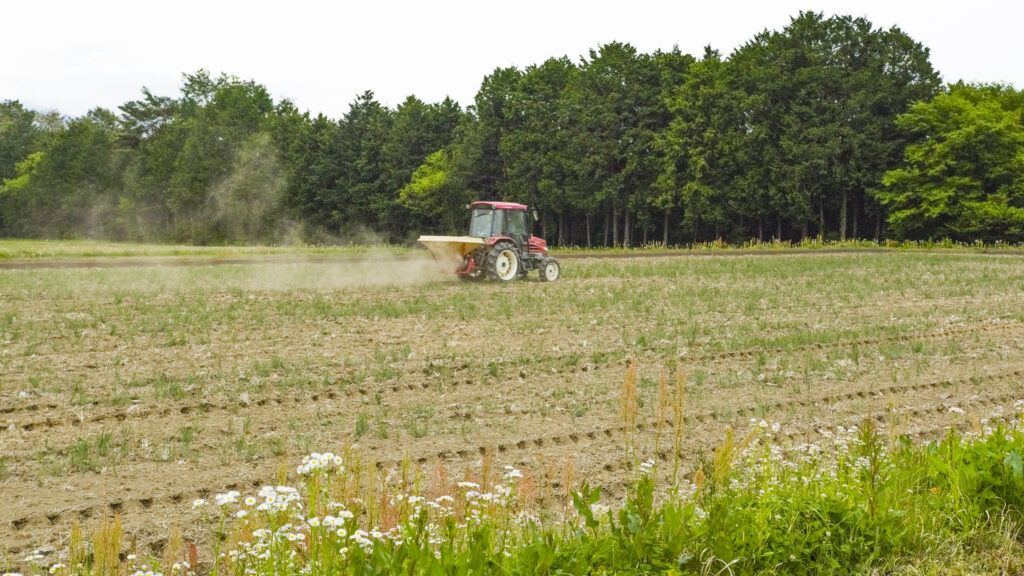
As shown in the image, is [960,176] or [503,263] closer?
[503,263]

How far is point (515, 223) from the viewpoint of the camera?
22250 mm

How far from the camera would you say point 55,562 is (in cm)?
493

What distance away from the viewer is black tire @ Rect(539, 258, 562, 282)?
23.3m

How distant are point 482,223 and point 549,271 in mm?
2730

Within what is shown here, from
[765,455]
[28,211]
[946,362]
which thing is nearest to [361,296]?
[946,362]

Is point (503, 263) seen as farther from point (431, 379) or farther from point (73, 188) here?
point (73, 188)

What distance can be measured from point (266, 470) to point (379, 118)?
241 feet

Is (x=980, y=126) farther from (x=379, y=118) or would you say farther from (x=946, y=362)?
(x=379, y=118)

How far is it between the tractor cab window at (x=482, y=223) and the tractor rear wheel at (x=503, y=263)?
24.9 inches

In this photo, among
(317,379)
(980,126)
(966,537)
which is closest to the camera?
(966,537)

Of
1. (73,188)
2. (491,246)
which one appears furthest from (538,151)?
(73,188)

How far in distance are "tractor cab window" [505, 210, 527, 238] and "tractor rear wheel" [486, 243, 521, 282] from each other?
420mm

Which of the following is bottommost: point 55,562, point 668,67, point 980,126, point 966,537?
point 55,562

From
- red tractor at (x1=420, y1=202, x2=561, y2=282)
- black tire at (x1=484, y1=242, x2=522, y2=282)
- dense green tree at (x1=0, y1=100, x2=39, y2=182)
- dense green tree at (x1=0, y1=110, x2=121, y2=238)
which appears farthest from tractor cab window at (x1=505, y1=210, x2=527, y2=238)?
dense green tree at (x1=0, y1=100, x2=39, y2=182)
